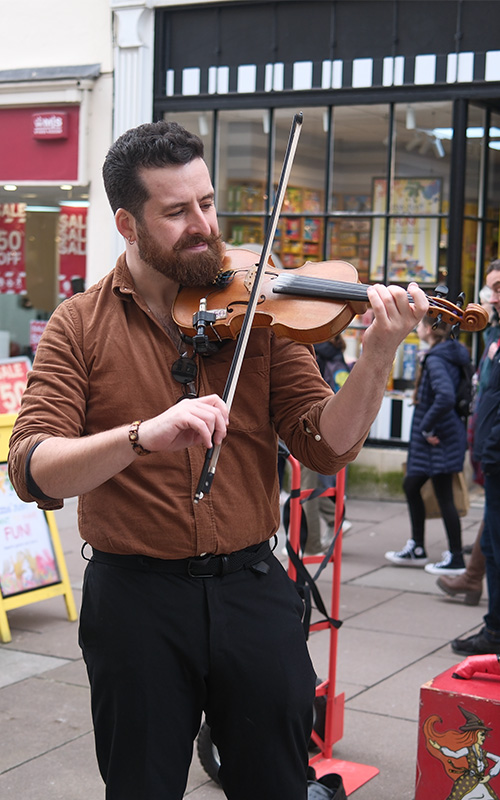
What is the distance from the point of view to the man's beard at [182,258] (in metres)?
2.29

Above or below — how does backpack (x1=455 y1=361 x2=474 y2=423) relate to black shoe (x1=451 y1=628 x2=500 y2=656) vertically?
above

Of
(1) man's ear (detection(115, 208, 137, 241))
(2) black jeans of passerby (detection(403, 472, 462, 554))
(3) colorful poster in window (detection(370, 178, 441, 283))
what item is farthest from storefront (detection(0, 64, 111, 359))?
(1) man's ear (detection(115, 208, 137, 241))

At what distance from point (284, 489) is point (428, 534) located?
1640 mm

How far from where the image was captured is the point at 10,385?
20.5 ft

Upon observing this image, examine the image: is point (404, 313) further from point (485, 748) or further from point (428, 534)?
point (428, 534)

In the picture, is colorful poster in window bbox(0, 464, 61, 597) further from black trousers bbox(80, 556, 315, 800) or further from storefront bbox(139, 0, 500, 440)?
storefront bbox(139, 0, 500, 440)

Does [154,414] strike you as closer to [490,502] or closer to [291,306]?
[291,306]

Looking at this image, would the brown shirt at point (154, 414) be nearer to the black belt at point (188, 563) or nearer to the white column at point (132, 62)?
the black belt at point (188, 563)

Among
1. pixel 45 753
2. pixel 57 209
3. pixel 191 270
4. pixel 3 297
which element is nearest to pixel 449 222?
pixel 57 209

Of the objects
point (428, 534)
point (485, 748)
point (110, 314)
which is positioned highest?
point (110, 314)

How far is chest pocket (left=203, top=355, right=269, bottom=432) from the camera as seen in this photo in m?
2.37

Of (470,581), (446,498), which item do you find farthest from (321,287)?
(446,498)

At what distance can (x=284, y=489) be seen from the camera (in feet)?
29.5

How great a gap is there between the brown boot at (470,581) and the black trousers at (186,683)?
363cm
